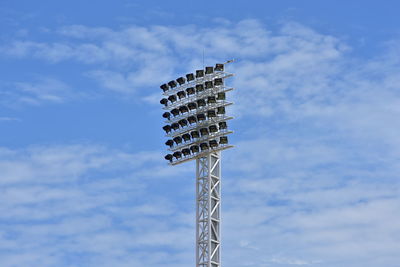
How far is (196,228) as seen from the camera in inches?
6102

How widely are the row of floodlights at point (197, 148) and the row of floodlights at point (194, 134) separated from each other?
3.47 feet

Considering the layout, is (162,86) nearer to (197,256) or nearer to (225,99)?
(225,99)

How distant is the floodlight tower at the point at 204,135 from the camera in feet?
506

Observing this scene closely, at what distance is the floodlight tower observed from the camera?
154375 millimetres

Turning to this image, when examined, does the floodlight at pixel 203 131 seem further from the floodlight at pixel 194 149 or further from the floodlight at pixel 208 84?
the floodlight at pixel 208 84

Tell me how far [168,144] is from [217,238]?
1230cm

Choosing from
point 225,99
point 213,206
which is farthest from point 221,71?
point 213,206

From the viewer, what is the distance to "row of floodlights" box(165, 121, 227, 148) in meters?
156

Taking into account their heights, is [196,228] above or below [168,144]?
below

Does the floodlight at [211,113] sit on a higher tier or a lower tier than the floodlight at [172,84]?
lower

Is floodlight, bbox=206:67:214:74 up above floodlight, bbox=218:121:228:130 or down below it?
above

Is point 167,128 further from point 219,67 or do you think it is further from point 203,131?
point 219,67

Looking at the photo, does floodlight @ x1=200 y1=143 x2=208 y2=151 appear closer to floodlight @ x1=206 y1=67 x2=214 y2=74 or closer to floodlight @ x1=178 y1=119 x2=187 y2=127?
floodlight @ x1=178 y1=119 x2=187 y2=127

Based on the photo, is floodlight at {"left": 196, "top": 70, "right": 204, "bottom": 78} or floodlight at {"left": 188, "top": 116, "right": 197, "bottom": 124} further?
floodlight at {"left": 196, "top": 70, "right": 204, "bottom": 78}
